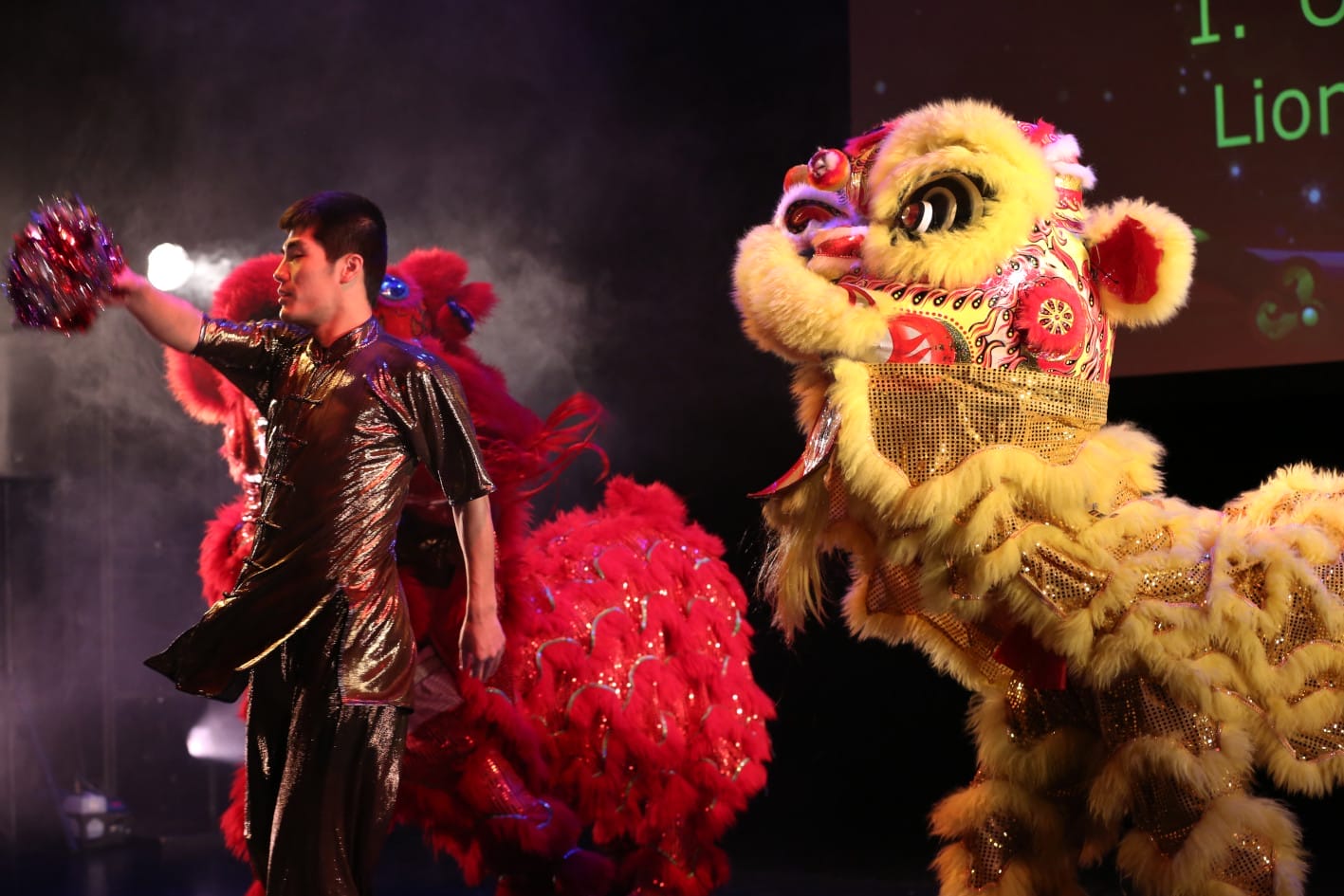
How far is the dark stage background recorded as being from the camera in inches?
179

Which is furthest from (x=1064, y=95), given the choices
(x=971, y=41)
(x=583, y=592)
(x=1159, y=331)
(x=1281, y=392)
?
(x=583, y=592)

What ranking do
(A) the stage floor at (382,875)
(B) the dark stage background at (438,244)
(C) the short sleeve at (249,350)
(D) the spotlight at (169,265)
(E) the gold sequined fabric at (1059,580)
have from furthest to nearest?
(D) the spotlight at (169,265)
(B) the dark stage background at (438,244)
(A) the stage floor at (382,875)
(C) the short sleeve at (249,350)
(E) the gold sequined fabric at (1059,580)

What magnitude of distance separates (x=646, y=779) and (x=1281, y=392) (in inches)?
71.0

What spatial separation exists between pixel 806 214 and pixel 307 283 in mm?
806

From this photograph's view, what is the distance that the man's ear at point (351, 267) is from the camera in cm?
221

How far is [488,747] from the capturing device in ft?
9.70

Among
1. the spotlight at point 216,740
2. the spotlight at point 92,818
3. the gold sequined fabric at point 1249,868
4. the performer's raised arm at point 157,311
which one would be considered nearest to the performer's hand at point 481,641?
the performer's raised arm at point 157,311

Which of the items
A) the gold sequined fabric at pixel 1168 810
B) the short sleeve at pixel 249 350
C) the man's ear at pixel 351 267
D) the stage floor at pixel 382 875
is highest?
the man's ear at pixel 351 267

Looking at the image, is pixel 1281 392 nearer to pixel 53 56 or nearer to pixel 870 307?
pixel 870 307

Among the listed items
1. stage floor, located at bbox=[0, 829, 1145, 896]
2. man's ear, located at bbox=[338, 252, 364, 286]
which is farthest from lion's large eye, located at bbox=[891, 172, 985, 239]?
stage floor, located at bbox=[0, 829, 1145, 896]

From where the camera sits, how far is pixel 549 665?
3.08 metres

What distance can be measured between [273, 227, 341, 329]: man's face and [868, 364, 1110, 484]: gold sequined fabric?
83cm

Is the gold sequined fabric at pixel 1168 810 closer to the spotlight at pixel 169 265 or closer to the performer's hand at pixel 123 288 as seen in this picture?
the performer's hand at pixel 123 288

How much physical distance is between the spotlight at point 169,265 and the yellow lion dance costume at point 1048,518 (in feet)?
10.0
